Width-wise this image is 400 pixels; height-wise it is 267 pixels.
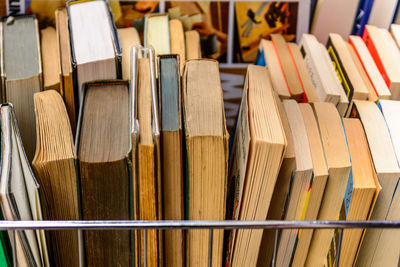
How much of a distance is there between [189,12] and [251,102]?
411 mm

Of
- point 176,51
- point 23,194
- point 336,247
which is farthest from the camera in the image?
point 176,51

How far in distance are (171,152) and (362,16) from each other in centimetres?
67

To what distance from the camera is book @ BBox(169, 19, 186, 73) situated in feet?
3.13

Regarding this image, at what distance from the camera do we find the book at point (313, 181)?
73cm

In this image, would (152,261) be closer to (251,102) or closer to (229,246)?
(229,246)

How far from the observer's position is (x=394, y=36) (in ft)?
3.24

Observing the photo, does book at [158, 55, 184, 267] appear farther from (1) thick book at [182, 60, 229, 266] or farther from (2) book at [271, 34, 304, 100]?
(2) book at [271, 34, 304, 100]

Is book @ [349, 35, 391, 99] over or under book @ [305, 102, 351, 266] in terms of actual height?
over

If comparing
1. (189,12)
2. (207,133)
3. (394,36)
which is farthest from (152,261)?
(394,36)

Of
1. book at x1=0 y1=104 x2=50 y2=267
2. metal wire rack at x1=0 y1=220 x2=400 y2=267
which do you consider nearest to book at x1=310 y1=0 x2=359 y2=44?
metal wire rack at x1=0 y1=220 x2=400 y2=267

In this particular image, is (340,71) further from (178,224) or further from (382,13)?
(178,224)

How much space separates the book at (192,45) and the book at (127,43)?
0.11 meters

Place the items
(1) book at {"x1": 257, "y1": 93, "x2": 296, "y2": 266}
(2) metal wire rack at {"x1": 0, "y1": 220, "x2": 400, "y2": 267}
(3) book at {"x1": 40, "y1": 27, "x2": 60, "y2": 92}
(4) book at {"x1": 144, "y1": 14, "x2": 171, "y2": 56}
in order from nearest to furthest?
(2) metal wire rack at {"x1": 0, "y1": 220, "x2": 400, "y2": 267} → (1) book at {"x1": 257, "y1": 93, "x2": 296, "y2": 266} → (3) book at {"x1": 40, "y1": 27, "x2": 60, "y2": 92} → (4) book at {"x1": 144, "y1": 14, "x2": 171, "y2": 56}

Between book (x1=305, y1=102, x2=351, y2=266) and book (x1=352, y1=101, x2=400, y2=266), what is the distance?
0.05 m
